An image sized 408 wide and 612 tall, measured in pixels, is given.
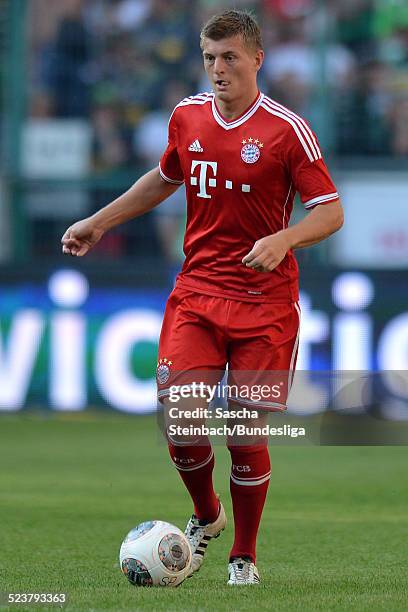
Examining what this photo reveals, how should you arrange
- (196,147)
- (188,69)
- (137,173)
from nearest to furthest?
(196,147)
(137,173)
(188,69)

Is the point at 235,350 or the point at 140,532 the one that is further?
the point at 235,350

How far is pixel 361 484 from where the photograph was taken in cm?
853

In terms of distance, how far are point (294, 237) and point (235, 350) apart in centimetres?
58

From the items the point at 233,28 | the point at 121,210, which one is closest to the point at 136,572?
the point at 121,210

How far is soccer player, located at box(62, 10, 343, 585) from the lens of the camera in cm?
516

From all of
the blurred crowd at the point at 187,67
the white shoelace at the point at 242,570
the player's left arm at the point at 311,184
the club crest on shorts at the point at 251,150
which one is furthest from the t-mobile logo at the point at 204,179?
the blurred crowd at the point at 187,67

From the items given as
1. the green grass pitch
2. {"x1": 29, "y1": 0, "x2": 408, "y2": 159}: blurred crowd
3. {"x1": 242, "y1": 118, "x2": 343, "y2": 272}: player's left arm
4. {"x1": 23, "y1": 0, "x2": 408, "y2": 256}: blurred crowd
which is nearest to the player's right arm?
{"x1": 242, "y1": 118, "x2": 343, "y2": 272}: player's left arm

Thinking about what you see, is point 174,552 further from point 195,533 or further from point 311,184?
point 311,184

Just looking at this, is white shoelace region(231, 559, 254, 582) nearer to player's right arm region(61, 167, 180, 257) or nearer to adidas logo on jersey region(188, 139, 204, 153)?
player's right arm region(61, 167, 180, 257)

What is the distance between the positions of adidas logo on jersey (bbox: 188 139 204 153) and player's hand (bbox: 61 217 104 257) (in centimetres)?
54

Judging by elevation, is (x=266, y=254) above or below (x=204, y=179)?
below

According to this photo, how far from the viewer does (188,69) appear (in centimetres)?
1284

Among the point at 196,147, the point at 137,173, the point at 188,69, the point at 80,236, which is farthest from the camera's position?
the point at 188,69

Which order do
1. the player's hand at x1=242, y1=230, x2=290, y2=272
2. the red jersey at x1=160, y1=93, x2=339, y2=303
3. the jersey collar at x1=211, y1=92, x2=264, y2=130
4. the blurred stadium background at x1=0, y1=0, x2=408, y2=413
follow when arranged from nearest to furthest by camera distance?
the player's hand at x1=242, y1=230, x2=290, y2=272
the red jersey at x1=160, y1=93, x2=339, y2=303
the jersey collar at x1=211, y1=92, x2=264, y2=130
the blurred stadium background at x1=0, y1=0, x2=408, y2=413
